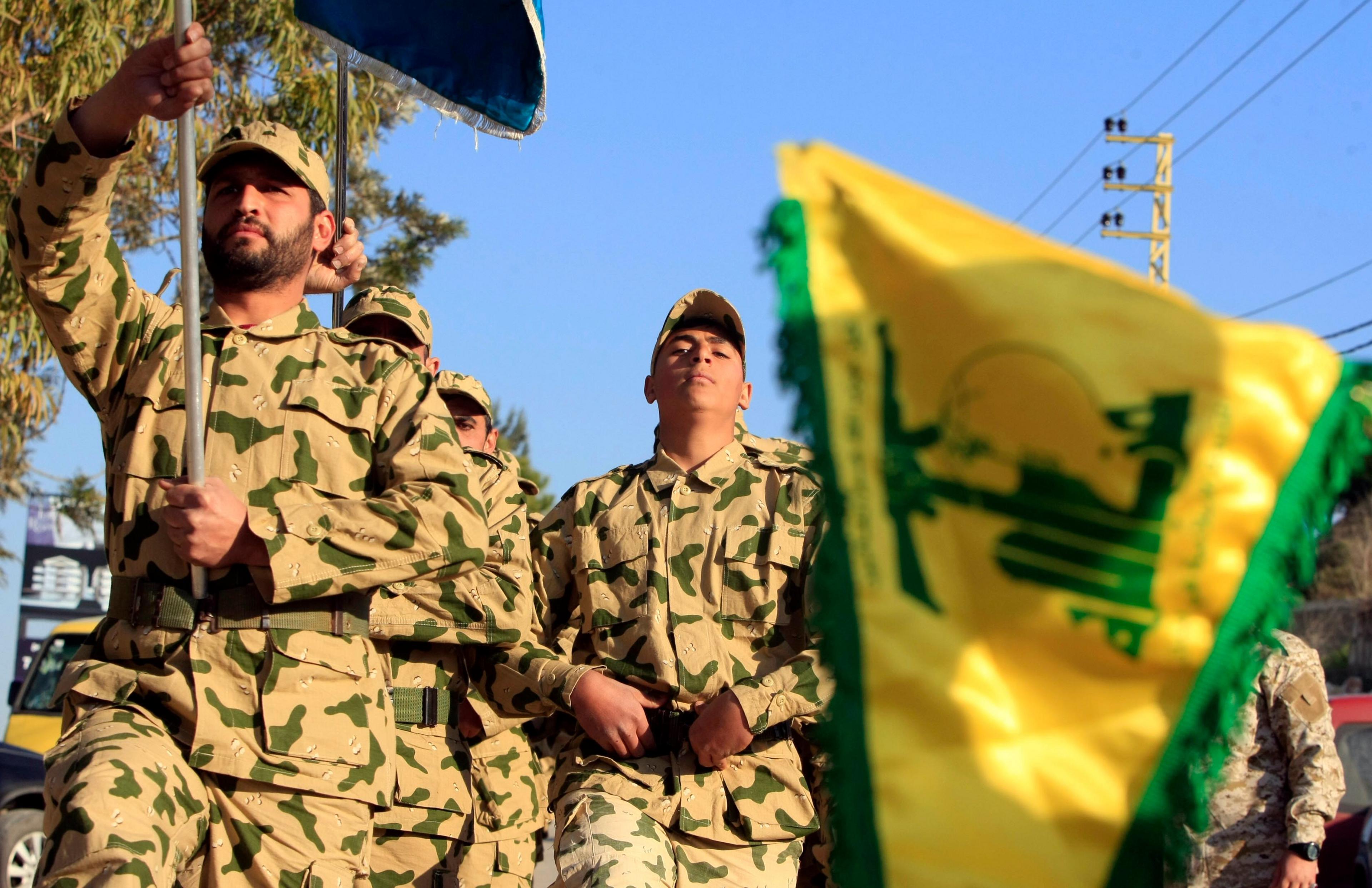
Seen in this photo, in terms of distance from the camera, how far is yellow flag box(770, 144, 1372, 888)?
2387mm

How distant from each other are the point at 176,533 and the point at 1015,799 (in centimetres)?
209

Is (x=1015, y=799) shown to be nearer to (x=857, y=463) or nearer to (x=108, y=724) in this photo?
(x=857, y=463)

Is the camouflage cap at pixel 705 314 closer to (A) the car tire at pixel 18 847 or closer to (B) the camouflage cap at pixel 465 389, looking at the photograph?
(B) the camouflage cap at pixel 465 389

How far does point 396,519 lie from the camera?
3.92 metres

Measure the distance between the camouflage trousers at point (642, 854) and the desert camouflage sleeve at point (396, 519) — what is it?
0.92 meters

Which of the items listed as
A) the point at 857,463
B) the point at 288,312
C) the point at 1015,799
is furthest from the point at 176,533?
the point at 1015,799

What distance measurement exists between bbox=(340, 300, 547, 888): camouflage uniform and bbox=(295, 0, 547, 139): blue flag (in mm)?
1126

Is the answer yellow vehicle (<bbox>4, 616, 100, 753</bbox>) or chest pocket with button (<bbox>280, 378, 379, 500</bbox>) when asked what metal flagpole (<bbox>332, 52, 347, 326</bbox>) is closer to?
chest pocket with button (<bbox>280, 378, 379, 500</bbox>)

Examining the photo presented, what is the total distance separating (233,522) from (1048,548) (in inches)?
78.7

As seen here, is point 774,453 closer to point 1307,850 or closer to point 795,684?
point 795,684

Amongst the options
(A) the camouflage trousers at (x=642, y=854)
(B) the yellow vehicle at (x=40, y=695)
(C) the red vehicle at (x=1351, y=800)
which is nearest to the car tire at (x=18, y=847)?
(B) the yellow vehicle at (x=40, y=695)

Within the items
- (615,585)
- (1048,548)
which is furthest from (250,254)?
(1048,548)

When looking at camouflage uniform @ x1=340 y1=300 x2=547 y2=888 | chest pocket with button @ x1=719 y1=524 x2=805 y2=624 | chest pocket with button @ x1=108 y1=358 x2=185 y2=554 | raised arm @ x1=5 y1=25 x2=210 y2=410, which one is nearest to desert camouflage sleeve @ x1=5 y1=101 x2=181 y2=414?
raised arm @ x1=5 y1=25 x2=210 y2=410

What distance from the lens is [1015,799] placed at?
238cm
